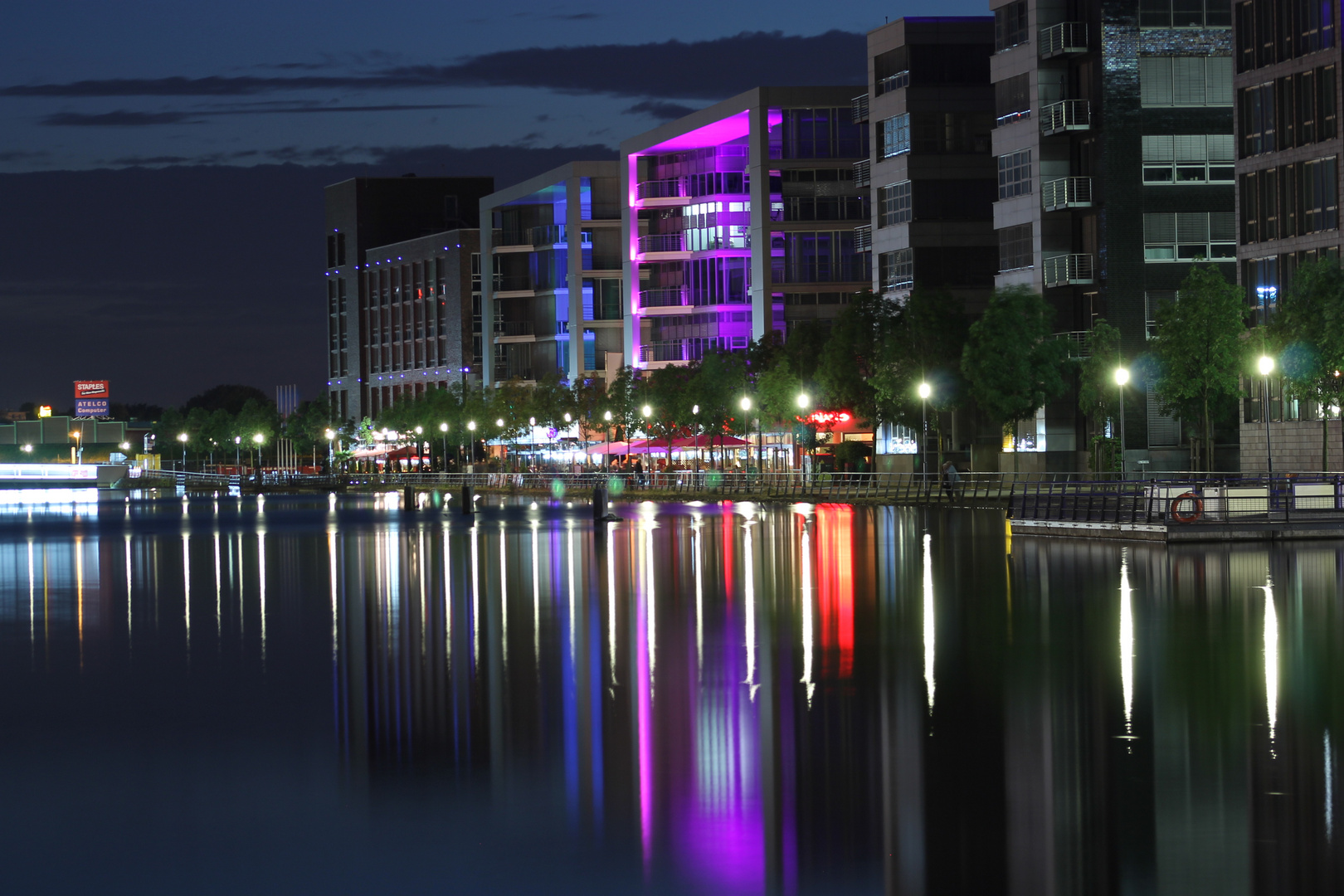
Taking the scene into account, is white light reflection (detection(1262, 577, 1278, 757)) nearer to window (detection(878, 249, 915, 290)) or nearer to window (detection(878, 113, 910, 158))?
window (detection(878, 249, 915, 290))

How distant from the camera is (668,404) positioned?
89125 millimetres

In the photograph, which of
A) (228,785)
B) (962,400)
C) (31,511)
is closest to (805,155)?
(962,400)

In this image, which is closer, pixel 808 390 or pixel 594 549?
pixel 594 549

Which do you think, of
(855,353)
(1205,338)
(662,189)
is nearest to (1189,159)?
(855,353)

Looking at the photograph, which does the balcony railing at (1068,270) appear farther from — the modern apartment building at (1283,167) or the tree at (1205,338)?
the tree at (1205,338)

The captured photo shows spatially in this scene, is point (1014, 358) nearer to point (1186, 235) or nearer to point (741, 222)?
Result: point (1186, 235)

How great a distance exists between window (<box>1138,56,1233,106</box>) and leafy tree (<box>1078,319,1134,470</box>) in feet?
35.7

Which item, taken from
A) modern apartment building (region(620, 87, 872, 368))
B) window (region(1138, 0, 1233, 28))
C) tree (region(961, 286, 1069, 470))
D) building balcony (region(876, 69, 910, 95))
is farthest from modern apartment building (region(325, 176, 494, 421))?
tree (region(961, 286, 1069, 470))

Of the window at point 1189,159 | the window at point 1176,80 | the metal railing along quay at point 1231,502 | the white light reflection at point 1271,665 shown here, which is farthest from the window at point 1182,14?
the white light reflection at point 1271,665

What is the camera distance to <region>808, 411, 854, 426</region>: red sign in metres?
73.6

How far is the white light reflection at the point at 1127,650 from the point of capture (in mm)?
12969

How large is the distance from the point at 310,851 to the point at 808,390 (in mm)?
67632

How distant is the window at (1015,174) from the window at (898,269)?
23.6 ft

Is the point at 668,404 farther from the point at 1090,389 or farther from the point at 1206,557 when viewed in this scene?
the point at 1206,557
